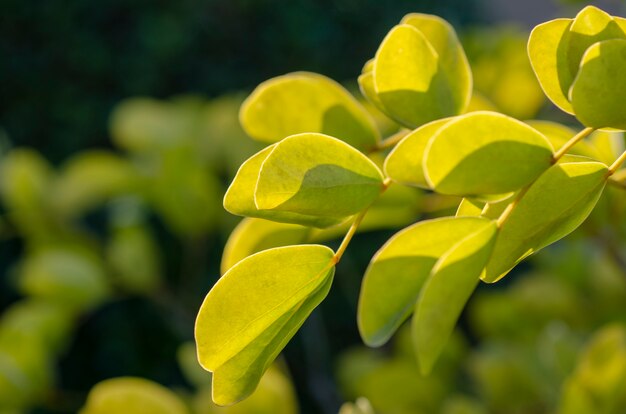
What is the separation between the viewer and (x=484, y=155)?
1.32ft

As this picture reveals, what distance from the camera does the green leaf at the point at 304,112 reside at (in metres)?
0.57

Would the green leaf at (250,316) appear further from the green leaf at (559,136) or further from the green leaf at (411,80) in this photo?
the green leaf at (559,136)

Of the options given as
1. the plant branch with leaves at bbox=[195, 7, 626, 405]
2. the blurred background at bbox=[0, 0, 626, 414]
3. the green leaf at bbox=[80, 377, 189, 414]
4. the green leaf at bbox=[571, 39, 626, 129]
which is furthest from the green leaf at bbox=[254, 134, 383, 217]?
the green leaf at bbox=[80, 377, 189, 414]

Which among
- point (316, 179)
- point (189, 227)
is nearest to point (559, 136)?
point (316, 179)

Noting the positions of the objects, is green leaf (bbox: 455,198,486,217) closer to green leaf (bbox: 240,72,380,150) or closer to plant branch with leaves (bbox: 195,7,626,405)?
plant branch with leaves (bbox: 195,7,626,405)

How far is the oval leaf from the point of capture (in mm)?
414

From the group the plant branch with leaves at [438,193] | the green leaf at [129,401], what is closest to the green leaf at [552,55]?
the plant branch with leaves at [438,193]

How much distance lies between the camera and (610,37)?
0.41 meters

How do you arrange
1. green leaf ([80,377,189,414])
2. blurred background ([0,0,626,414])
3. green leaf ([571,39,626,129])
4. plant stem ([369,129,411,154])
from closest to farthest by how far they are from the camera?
green leaf ([571,39,626,129]) < plant stem ([369,129,411,154]) < green leaf ([80,377,189,414]) < blurred background ([0,0,626,414])

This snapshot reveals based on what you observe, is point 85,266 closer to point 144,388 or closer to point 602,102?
point 144,388

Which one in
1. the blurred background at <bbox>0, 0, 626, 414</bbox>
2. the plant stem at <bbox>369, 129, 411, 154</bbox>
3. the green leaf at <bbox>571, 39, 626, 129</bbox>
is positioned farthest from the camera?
the blurred background at <bbox>0, 0, 626, 414</bbox>

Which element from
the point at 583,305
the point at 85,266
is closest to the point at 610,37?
the point at 583,305

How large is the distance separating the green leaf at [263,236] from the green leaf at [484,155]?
17cm

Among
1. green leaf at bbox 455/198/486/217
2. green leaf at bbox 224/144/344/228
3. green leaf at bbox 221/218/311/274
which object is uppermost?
green leaf at bbox 224/144/344/228
